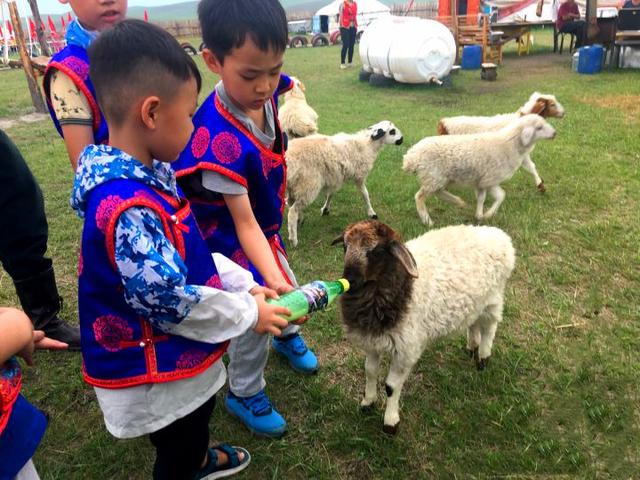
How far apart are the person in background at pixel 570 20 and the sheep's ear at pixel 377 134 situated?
15400 mm

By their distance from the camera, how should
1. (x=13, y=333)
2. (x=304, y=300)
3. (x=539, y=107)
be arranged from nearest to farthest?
1. (x=13, y=333)
2. (x=304, y=300)
3. (x=539, y=107)

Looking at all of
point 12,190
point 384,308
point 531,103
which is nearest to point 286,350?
point 384,308

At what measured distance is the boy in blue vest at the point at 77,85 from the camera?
6.46 feet

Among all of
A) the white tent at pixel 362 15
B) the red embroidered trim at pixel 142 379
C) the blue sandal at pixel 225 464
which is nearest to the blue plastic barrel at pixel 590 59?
the blue sandal at pixel 225 464

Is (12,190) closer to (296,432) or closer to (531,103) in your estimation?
(296,432)

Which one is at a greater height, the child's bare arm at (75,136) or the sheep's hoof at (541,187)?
the child's bare arm at (75,136)

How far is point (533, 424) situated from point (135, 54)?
2.67 m

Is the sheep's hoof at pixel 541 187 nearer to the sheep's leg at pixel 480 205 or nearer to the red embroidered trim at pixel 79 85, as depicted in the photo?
the sheep's leg at pixel 480 205

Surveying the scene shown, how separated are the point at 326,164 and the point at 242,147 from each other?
3135 mm

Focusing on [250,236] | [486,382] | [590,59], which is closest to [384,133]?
[486,382]

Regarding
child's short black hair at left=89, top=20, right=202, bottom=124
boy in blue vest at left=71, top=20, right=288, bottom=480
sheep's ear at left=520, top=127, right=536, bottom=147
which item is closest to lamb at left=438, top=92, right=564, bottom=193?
sheep's ear at left=520, top=127, right=536, bottom=147

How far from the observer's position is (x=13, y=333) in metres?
1.28

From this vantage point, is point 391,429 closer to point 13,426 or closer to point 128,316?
point 128,316

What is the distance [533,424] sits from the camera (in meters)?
2.63
